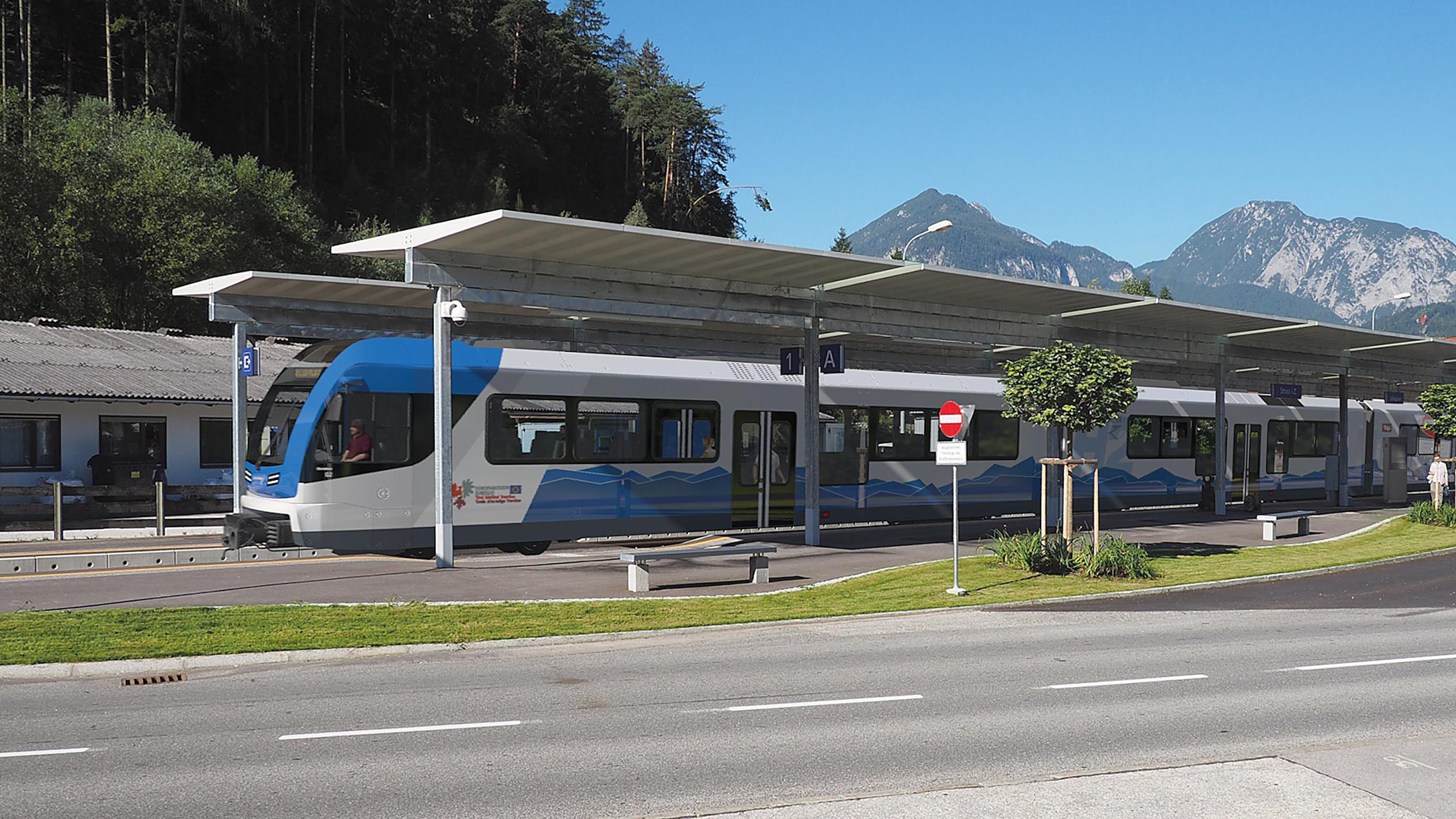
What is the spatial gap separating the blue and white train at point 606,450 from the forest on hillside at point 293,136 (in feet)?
80.4

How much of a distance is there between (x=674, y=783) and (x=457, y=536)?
39.3 ft

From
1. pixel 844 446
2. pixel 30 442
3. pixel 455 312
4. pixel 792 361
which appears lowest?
pixel 30 442

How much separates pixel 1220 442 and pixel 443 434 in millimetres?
20895

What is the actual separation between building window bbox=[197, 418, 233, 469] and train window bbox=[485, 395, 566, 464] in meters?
13.3

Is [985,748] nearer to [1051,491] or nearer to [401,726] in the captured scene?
[401,726]

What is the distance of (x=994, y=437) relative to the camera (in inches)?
1024

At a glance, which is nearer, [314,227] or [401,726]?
[401,726]

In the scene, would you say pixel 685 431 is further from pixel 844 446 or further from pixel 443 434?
pixel 443 434

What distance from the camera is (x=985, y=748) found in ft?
24.6

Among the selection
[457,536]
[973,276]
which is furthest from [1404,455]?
[457,536]

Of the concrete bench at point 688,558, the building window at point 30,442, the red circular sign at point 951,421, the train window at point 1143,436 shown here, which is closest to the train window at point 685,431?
the concrete bench at point 688,558

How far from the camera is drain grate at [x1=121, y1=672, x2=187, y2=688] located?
9.76m

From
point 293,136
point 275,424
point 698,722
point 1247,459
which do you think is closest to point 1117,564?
point 698,722

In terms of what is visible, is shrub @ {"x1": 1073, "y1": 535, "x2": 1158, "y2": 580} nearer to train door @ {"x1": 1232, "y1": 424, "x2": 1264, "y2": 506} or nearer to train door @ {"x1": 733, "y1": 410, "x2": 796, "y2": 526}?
train door @ {"x1": 733, "y1": 410, "x2": 796, "y2": 526}
